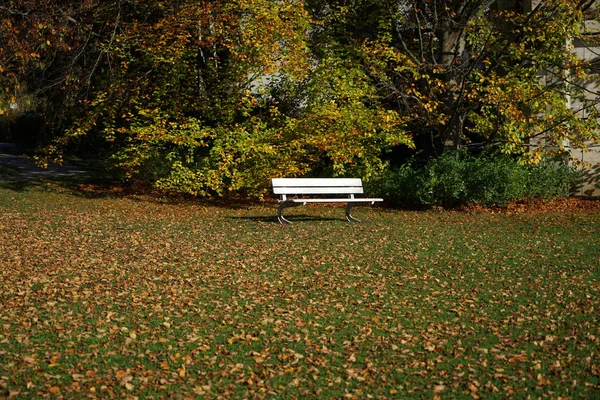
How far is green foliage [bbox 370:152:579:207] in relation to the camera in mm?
15531

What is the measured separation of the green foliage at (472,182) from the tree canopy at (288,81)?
0.45m

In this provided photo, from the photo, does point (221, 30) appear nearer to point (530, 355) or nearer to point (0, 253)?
point (0, 253)

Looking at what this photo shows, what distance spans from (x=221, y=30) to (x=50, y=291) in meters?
9.21

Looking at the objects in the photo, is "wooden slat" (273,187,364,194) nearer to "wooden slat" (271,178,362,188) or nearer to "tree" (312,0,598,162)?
"wooden slat" (271,178,362,188)

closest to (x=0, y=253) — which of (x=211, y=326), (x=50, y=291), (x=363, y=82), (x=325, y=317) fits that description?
(x=50, y=291)

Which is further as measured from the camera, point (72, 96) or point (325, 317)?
point (72, 96)

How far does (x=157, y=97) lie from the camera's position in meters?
16.4

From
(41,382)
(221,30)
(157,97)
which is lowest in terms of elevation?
(41,382)

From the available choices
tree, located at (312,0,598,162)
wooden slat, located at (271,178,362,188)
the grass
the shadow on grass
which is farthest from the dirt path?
wooden slat, located at (271,178,362,188)

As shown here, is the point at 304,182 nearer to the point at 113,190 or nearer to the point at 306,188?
the point at 306,188

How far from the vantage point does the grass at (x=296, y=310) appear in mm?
5652

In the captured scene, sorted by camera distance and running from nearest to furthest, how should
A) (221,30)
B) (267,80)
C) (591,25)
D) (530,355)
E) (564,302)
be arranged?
(530,355)
(564,302)
(221,30)
(267,80)
(591,25)

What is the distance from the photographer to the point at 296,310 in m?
7.59

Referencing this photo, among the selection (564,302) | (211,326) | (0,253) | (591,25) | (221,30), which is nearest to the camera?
(211,326)
